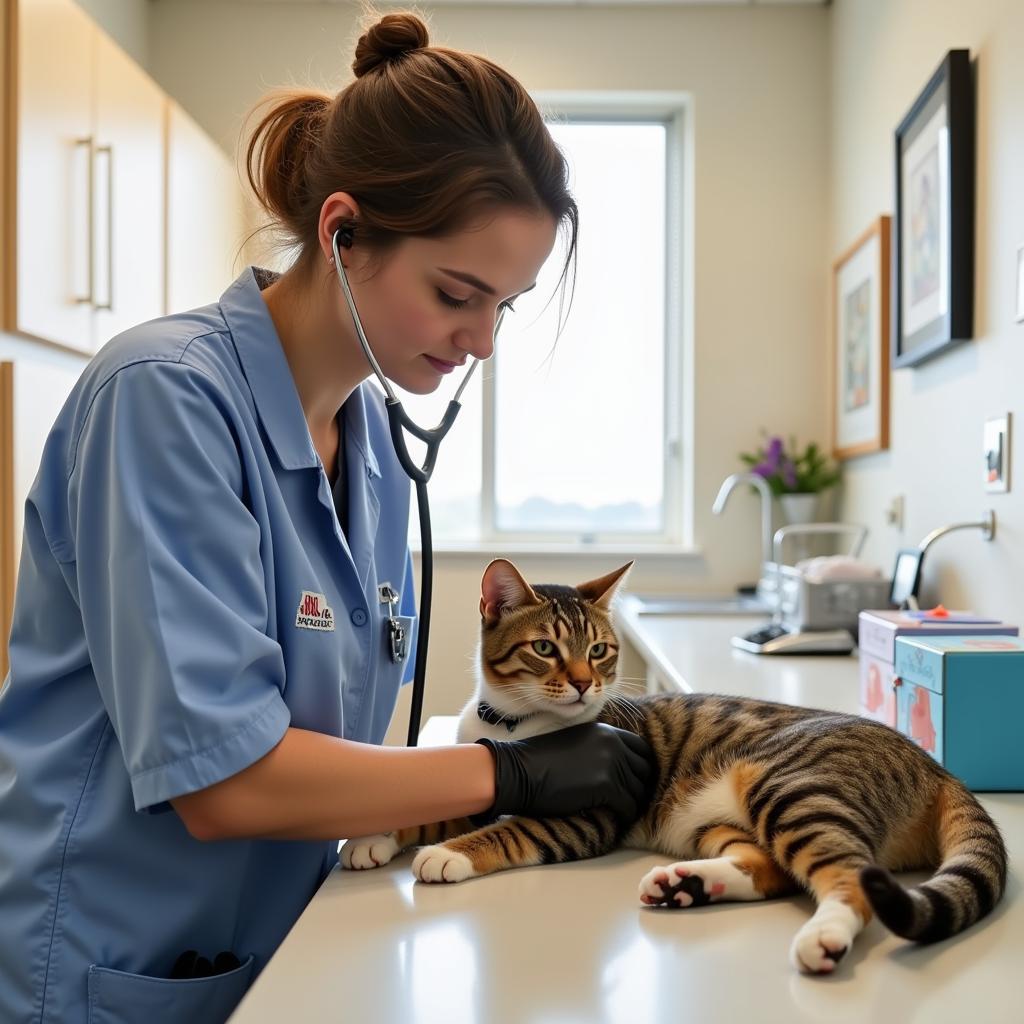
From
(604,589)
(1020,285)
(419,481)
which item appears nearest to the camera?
(419,481)

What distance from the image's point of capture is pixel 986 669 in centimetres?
118

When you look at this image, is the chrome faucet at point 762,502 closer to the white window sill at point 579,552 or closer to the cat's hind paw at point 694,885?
the white window sill at point 579,552

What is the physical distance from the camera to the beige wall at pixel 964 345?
5.95 feet

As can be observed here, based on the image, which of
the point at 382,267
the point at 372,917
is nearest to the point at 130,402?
the point at 382,267

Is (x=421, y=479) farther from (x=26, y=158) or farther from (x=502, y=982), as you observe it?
(x=26, y=158)

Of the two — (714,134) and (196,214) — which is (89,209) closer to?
(196,214)

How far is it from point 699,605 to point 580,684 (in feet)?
6.42

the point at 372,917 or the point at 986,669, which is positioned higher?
the point at 986,669

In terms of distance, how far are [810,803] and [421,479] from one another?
54 centimetres

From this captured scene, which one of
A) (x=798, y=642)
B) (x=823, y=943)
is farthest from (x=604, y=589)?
(x=798, y=642)

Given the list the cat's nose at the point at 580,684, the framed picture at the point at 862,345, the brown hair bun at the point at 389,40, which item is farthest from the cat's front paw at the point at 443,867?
the framed picture at the point at 862,345

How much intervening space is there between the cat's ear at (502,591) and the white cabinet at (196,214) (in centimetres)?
184

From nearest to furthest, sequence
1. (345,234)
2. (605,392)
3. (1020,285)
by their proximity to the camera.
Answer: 1. (345,234)
2. (1020,285)
3. (605,392)

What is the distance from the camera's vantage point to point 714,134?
3.44m
